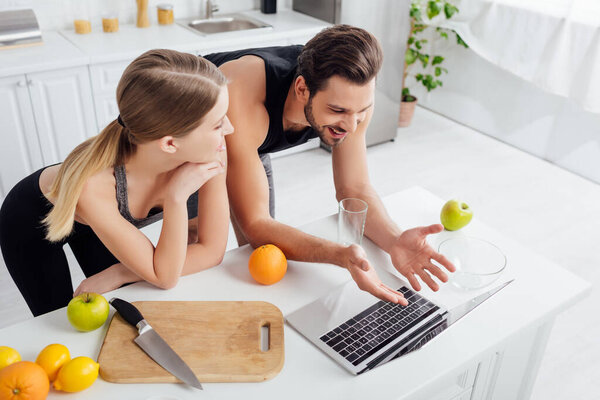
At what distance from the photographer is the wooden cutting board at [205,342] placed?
1066 millimetres

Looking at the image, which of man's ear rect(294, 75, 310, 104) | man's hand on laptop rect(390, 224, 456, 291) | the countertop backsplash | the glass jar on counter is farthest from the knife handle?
the countertop backsplash

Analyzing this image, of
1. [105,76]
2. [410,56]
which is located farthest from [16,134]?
[410,56]

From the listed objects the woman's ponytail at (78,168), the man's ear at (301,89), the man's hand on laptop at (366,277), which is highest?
the man's ear at (301,89)

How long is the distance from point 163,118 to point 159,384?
22.5 inches

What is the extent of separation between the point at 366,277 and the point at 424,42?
3.11m

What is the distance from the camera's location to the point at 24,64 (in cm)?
263

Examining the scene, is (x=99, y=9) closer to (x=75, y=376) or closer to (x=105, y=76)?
(x=105, y=76)

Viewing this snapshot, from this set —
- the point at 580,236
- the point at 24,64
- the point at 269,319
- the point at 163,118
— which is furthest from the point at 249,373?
the point at 580,236

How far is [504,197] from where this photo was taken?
3.38 meters

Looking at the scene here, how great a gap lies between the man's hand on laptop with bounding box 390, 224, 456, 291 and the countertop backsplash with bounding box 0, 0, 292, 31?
2.56m

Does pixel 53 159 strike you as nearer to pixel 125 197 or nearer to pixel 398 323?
pixel 125 197

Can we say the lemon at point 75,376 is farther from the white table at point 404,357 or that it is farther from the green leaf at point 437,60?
the green leaf at point 437,60

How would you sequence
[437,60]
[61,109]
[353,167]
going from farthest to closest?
[437,60], [61,109], [353,167]

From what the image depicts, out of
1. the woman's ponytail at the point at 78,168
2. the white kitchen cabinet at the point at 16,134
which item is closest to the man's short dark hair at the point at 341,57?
the woman's ponytail at the point at 78,168
